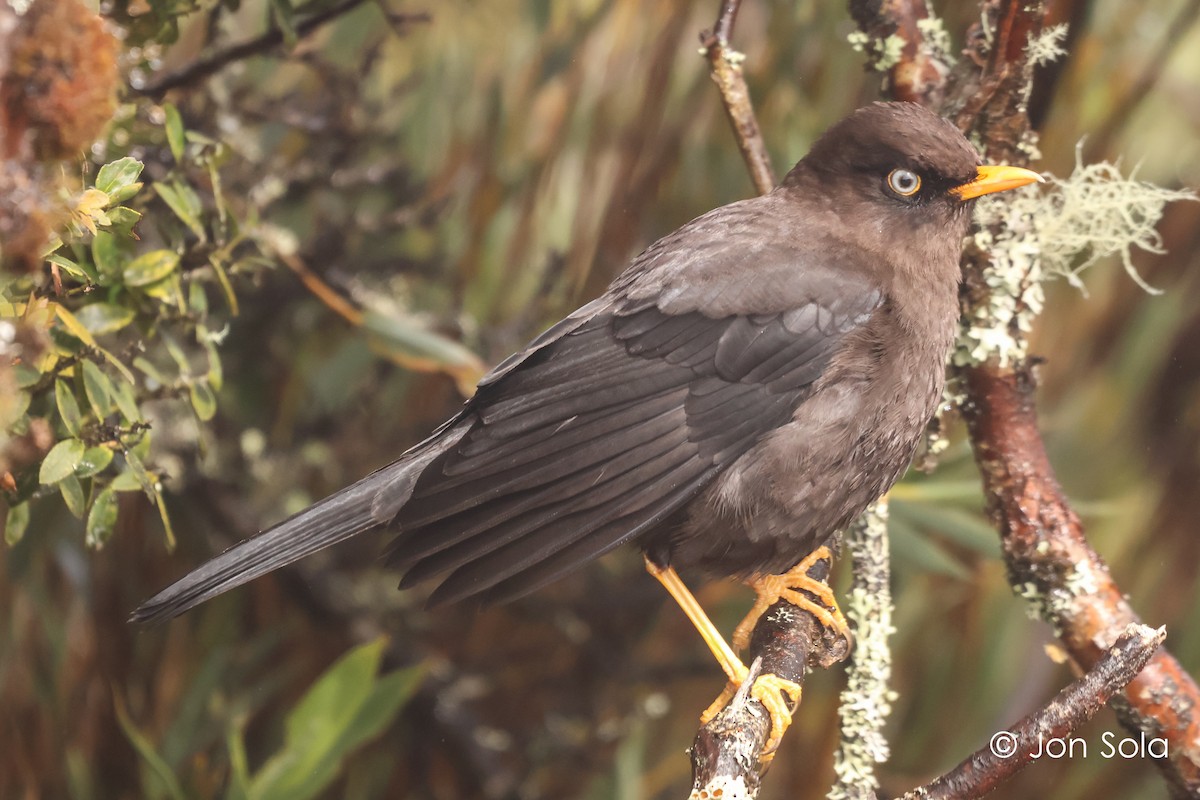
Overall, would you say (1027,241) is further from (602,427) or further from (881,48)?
(602,427)

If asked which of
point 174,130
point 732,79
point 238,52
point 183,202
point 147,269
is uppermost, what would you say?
point 238,52

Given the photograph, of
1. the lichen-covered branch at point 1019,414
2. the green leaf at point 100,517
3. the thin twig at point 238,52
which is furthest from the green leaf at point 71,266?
the lichen-covered branch at point 1019,414

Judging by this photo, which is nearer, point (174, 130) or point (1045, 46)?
point (174, 130)

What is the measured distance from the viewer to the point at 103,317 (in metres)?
2.36

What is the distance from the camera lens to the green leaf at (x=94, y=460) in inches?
86.4

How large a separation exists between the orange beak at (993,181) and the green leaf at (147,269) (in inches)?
74.5

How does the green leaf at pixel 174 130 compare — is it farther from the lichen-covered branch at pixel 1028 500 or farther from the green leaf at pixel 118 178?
the lichen-covered branch at pixel 1028 500

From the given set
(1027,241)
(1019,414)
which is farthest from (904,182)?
(1019,414)

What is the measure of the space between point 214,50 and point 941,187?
6.89 ft

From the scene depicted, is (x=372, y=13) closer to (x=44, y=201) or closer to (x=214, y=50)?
(x=214, y=50)

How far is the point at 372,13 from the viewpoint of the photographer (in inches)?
196

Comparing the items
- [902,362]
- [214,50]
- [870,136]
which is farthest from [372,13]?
[902,362]

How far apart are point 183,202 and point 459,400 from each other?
82.5 inches

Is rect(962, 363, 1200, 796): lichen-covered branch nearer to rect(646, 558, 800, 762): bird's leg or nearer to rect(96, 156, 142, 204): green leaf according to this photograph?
rect(646, 558, 800, 762): bird's leg
